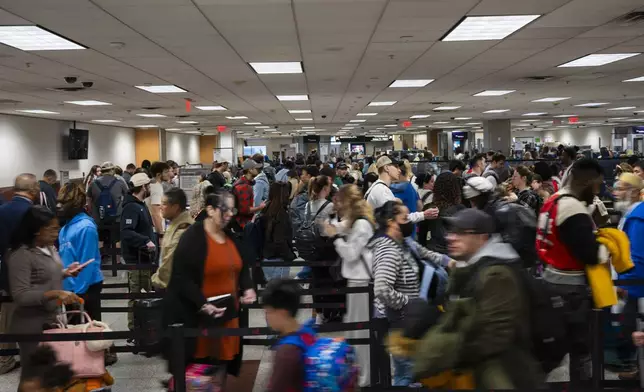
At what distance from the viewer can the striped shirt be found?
13.8 ft

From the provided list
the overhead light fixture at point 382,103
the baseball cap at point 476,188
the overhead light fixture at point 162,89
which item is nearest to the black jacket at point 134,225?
the baseball cap at point 476,188

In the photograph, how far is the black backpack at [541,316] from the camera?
8.49 feet

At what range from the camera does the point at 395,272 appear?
4.27 m

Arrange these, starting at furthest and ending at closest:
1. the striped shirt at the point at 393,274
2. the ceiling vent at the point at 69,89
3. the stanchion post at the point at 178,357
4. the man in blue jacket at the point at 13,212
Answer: the ceiling vent at the point at 69,89
the man in blue jacket at the point at 13,212
the striped shirt at the point at 393,274
the stanchion post at the point at 178,357

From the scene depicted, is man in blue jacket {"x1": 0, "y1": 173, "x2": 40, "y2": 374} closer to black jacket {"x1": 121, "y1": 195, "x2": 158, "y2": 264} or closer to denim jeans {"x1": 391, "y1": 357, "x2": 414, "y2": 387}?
black jacket {"x1": 121, "y1": 195, "x2": 158, "y2": 264}

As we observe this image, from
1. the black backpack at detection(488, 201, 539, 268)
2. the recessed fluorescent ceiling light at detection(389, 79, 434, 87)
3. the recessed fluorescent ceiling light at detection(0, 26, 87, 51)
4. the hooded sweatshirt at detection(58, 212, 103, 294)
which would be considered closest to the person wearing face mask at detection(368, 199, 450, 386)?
the black backpack at detection(488, 201, 539, 268)

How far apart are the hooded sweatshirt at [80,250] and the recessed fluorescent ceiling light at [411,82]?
924 cm

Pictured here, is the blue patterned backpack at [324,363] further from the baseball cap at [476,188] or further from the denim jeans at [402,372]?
the baseball cap at [476,188]

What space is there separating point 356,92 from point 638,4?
9670 millimetres

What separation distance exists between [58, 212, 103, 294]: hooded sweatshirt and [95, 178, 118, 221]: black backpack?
20.8ft

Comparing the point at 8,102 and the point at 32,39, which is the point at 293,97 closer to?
the point at 8,102

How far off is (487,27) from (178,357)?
582 cm

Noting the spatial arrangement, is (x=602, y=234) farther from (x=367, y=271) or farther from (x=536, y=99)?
(x=536, y=99)

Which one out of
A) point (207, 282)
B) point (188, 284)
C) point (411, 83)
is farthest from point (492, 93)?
A: point (188, 284)
